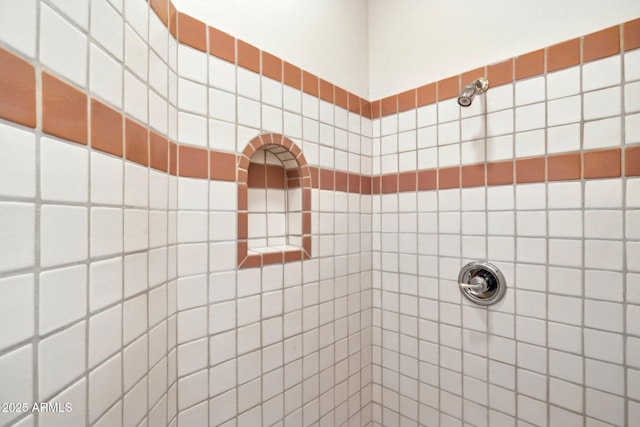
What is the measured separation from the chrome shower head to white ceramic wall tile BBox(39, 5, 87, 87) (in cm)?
113

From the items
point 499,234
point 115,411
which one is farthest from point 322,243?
point 115,411

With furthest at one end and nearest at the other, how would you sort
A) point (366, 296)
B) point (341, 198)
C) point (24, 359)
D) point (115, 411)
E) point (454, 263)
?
point (366, 296), point (341, 198), point (454, 263), point (115, 411), point (24, 359)

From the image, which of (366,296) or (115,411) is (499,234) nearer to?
(366,296)

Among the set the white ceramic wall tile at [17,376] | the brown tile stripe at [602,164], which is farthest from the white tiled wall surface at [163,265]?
the brown tile stripe at [602,164]

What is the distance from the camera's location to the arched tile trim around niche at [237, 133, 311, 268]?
912mm

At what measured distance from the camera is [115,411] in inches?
20.5

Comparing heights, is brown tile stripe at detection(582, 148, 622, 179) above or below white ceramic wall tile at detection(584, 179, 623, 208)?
above

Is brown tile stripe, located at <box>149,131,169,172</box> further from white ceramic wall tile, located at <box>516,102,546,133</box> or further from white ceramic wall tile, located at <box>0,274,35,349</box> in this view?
white ceramic wall tile, located at <box>516,102,546,133</box>

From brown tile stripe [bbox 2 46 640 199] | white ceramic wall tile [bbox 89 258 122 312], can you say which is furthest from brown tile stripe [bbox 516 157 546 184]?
white ceramic wall tile [bbox 89 258 122 312]

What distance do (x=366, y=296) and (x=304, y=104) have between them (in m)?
0.99

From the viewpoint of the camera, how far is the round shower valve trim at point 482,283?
102 cm

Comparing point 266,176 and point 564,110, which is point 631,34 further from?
point 266,176

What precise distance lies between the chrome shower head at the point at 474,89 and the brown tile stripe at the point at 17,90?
46.7 inches

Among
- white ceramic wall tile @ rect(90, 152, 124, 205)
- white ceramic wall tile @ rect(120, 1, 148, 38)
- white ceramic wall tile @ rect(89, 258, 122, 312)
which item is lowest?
white ceramic wall tile @ rect(89, 258, 122, 312)
